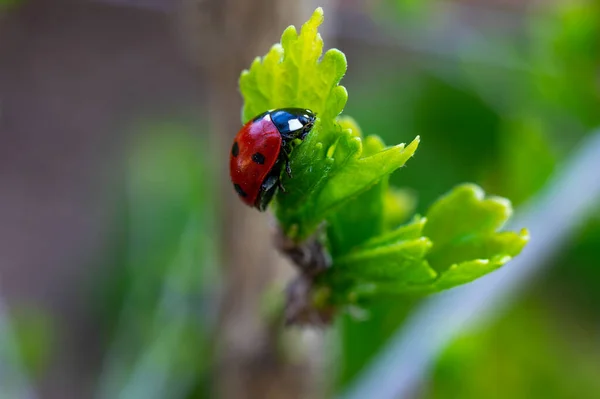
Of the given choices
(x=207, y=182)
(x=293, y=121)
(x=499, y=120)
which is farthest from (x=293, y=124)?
(x=499, y=120)

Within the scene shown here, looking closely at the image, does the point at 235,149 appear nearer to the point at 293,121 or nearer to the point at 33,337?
the point at 293,121

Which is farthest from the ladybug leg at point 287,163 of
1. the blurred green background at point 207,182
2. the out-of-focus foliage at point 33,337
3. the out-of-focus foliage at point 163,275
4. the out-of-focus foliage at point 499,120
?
the out-of-focus foliage at point 33,337

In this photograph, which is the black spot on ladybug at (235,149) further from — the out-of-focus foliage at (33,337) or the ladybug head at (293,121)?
the out-of-focus foliage at (33,337)

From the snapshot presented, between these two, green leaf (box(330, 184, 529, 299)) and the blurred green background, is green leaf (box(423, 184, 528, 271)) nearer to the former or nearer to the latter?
green leaf (box(330, 184, 529, 299))

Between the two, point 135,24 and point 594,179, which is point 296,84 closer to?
point 594,179

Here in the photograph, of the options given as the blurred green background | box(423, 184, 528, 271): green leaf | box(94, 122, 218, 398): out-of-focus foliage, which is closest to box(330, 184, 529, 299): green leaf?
box(423, 184, 528, 271): green leaf

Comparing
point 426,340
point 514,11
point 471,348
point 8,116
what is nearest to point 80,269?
point 8,116
